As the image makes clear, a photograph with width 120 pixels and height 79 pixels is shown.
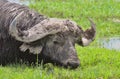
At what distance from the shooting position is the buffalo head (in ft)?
30.1

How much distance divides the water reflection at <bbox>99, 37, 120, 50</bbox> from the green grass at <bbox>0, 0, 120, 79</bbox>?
247 mm

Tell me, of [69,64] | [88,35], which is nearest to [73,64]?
[69,64]

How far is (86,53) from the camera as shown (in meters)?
10.9

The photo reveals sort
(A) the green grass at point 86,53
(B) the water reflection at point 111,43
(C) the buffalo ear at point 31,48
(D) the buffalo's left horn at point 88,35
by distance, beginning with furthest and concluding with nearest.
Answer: (B) the water reflection at point 111,43, (D) the buffalo's left horn at point 88,35, (C) the buffalo ear at point 31,48, (A) the green grass at point 86,53

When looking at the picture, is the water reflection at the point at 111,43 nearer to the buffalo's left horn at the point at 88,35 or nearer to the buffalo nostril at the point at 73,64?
the buffalo's left horn at the point at 88,35

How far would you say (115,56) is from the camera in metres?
10.6

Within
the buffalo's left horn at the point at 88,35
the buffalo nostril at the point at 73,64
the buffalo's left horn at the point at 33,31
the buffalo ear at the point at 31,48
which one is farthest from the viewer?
the buffalo's left horn at the point at 88,35

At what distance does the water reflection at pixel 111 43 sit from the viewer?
12.4 m

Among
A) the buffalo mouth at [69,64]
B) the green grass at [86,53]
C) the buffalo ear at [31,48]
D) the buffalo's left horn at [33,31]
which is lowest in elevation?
the green grass at [86,53]

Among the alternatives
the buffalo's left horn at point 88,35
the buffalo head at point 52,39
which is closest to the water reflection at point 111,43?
the buffalo's left horn at point 88,35

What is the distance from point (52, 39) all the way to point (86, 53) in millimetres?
1661

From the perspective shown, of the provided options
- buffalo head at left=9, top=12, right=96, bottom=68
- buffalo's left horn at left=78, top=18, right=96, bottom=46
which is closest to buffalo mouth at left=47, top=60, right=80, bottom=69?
buffalo head at left=9, top=12, right=96, bottom=68

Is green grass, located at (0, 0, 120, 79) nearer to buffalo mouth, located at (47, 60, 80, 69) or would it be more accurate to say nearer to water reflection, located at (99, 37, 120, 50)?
buffalo mouth, located at (47, 60, 80, 69)

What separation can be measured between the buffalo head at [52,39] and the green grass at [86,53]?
209 millimetres
